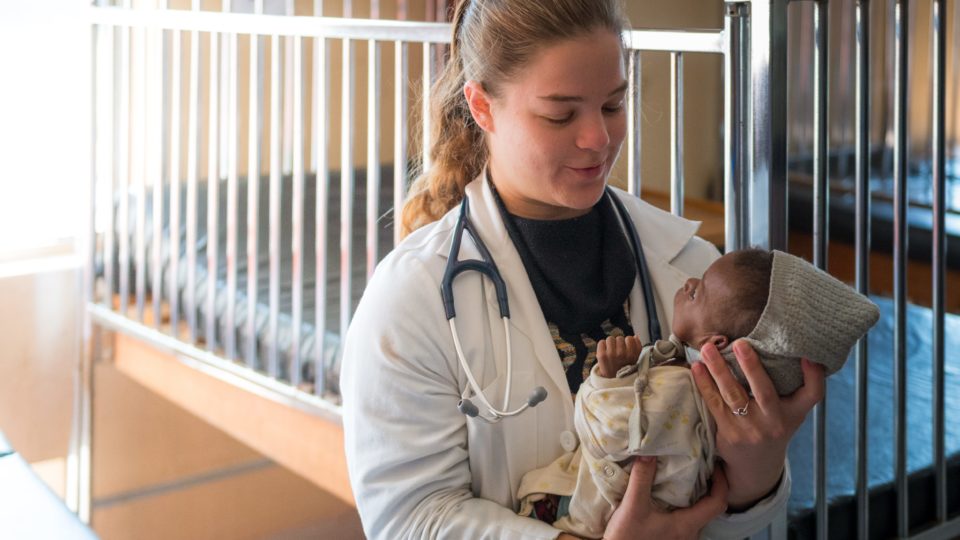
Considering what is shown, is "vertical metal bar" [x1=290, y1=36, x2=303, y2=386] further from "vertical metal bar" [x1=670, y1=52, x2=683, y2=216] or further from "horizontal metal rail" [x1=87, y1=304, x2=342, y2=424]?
"vertical metal bar" [x1=670, y1=52, x2=683, y2=216]

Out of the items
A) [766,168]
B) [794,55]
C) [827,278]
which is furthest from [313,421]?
[794,55]

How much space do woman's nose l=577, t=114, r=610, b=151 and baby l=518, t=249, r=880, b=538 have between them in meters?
0.19

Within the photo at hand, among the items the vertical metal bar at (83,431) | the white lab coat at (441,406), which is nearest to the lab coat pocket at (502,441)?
the white lab coat at (441,406)

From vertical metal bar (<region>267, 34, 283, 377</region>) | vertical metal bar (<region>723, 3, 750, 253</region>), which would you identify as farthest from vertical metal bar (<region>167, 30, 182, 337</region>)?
vertical metal bar (<region>723, 3, 750, 253</region>)

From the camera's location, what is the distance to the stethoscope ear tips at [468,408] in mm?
1229

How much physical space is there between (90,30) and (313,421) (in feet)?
4.80

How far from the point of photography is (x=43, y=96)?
3.77m

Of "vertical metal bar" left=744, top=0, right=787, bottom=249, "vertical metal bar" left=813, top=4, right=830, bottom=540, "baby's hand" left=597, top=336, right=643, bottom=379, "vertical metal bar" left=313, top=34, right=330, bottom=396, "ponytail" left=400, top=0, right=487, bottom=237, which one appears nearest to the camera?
"baby's hand" left=597, top=336, right=643, bottom=379

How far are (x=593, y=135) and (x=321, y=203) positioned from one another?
4.31 feet

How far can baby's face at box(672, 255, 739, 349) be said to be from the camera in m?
1.22

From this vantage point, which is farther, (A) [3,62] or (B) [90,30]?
(A) [3,62]

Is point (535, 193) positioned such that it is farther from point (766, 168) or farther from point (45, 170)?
point (45, 170)

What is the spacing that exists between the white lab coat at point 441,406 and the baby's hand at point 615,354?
0.42 ft

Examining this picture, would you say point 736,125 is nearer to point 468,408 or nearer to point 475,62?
point 475,62
